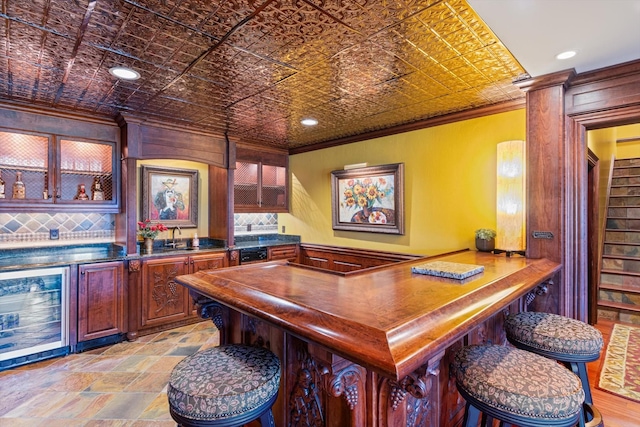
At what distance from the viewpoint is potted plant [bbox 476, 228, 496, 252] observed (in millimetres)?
3018

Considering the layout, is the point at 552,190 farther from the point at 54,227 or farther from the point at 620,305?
the point at 54,227

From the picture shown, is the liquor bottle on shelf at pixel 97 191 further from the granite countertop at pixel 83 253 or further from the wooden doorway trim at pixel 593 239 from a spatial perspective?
the wooden doorway trim at pixel 593 239

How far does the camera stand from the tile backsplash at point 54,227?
10.9 ft

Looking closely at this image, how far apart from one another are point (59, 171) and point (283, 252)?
2.87 metres

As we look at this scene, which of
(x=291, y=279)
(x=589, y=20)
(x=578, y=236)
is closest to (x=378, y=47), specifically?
(x=589, y=20)

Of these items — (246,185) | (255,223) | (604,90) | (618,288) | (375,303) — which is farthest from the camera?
(255,223)

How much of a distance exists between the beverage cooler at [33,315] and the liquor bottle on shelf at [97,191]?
2.97ft

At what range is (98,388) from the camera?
2562 mm

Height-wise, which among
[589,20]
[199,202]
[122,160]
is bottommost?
[199,202]

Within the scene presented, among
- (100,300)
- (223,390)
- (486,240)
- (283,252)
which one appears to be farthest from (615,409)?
(100,300)

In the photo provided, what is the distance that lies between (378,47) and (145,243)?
3379mm

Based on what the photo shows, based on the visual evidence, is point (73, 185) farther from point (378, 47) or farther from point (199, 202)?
point (378, 47)

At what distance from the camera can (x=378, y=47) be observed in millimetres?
2102

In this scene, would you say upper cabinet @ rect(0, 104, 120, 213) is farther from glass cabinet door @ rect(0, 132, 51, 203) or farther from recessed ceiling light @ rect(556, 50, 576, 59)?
recessed ceiling light @ rect(556, 50, 576, 59)
